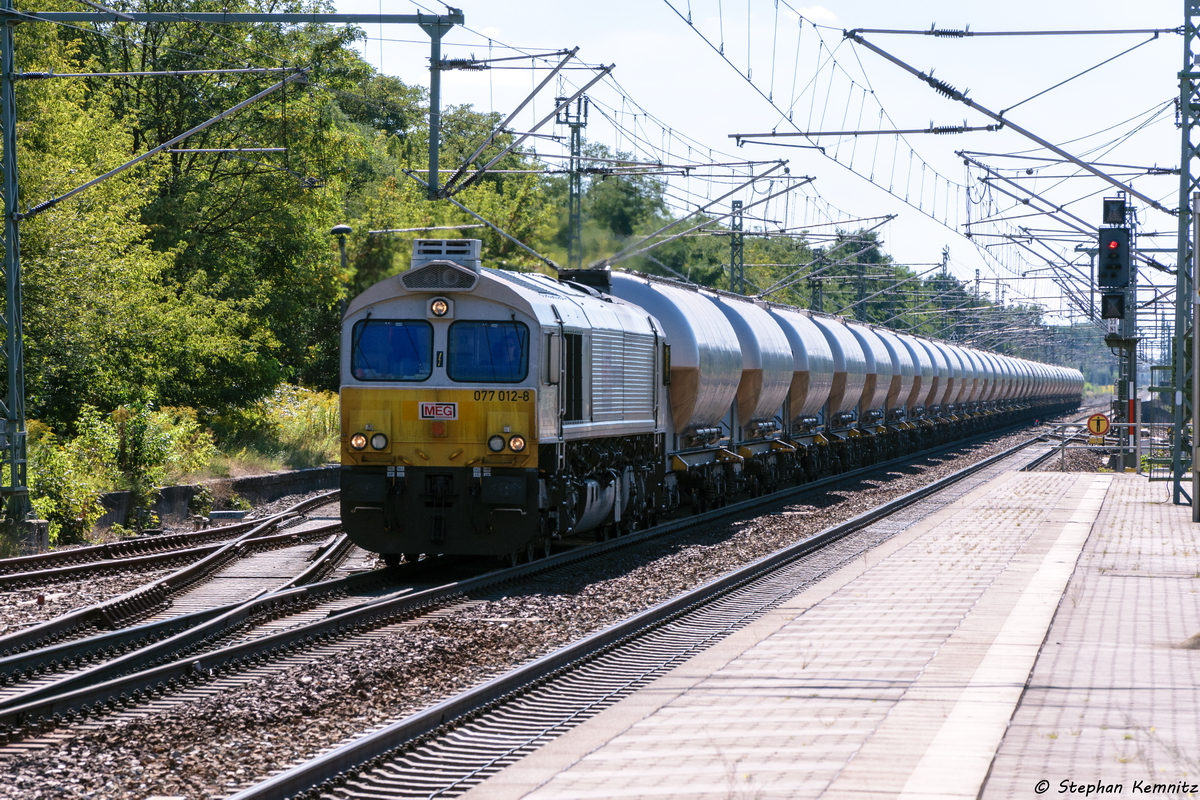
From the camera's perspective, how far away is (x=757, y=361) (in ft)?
81.9

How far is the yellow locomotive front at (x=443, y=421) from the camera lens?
14727mm

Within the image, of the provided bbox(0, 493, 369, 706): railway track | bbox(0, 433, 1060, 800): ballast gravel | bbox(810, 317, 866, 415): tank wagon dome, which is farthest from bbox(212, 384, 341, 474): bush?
bbox(0, 433, 1060, 800): ballast gravel

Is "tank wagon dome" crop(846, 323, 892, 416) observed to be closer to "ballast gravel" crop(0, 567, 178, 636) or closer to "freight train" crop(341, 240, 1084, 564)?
"freight train" crop(341, 240, 1084, 564)

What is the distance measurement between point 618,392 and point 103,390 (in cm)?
1217

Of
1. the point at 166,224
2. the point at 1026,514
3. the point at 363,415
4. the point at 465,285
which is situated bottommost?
the point at 1026,514

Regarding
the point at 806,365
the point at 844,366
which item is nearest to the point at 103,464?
the point at 806,365

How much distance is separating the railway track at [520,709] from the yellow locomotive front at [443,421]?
2.52 m

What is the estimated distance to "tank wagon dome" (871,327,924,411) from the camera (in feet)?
131

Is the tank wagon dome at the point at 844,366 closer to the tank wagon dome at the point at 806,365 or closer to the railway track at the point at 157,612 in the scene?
the tank wagon dome at the point at 806,365

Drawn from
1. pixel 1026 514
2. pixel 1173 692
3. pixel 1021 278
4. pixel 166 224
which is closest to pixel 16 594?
pixel 1173 692

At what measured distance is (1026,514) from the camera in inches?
891

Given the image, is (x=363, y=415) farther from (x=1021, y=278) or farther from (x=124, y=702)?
(x=1021, y=278)

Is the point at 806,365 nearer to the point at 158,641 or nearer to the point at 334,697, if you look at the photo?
the point at 158,641

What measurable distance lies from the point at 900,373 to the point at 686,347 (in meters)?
20.4
